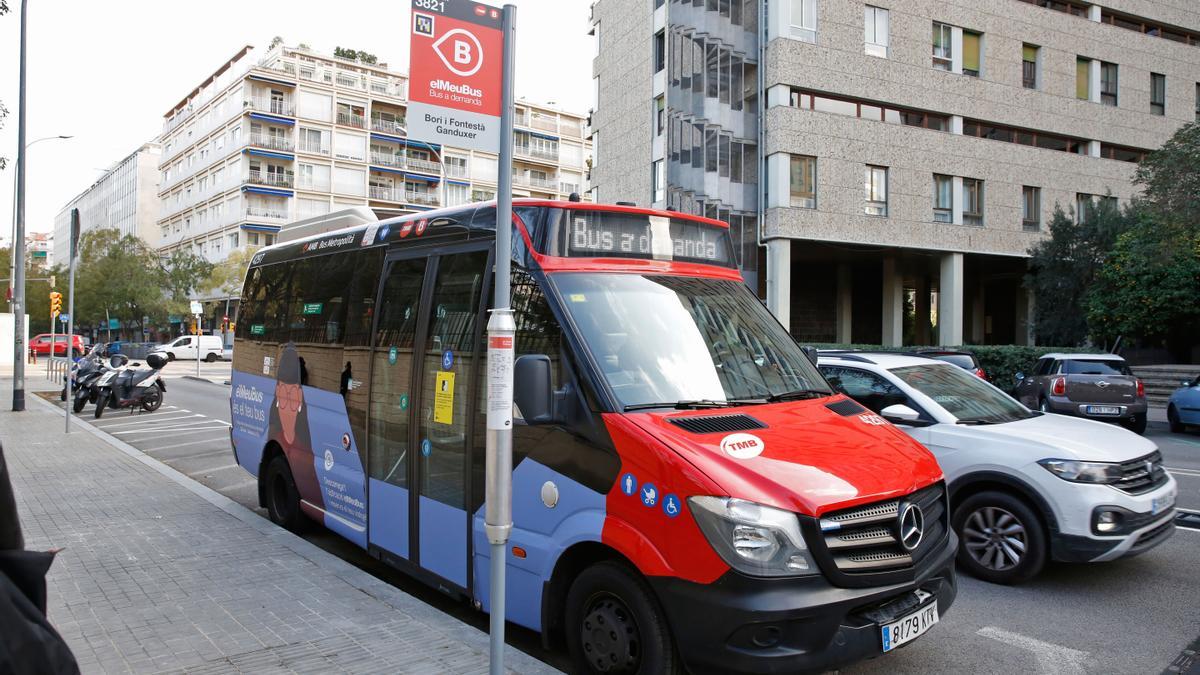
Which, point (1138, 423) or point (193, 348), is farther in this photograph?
point (193, 348)

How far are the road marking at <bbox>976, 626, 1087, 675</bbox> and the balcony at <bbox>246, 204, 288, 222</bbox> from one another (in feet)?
218

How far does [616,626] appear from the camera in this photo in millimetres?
3646

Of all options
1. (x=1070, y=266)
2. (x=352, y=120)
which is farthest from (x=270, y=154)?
(x=1070, y=266)

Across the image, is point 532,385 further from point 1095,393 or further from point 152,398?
point 152,398

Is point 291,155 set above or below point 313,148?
below

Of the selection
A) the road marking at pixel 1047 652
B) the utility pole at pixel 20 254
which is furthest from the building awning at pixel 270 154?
the road marking at pixel 1047 652

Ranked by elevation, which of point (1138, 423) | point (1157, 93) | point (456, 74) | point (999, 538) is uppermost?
point (1157, 93)

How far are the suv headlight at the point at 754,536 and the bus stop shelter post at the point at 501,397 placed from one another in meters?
0.81

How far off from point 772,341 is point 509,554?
6.49 feet

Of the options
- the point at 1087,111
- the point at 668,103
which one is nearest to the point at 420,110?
the point at 668,103

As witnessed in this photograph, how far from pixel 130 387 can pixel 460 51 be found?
17.1 meters

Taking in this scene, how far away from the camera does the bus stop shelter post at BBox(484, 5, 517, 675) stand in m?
3.24

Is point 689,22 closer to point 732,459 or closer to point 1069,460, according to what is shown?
point 1069,460

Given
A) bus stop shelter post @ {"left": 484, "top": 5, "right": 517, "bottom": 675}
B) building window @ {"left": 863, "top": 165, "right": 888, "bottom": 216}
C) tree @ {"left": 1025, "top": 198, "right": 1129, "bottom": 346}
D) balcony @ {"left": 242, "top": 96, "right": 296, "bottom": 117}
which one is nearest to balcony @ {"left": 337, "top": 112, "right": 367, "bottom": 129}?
balcony @ {"left": 242, "top": 96, "right": 296, "bottom": 117}
